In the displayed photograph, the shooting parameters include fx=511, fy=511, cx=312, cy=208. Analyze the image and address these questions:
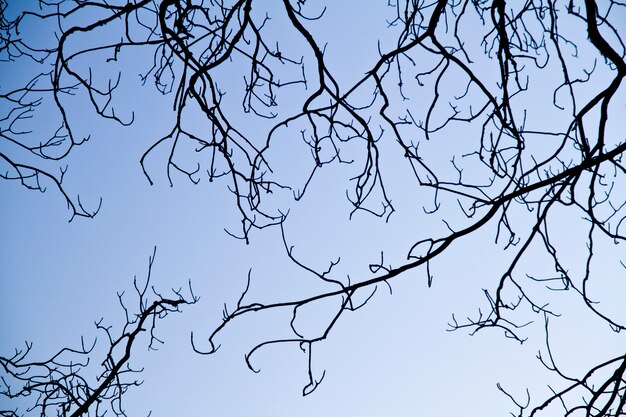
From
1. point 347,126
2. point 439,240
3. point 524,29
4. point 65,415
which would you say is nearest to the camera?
point 439,240

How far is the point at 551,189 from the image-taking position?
1.51 meters

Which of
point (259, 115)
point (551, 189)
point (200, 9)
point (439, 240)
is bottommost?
point (439, 240)

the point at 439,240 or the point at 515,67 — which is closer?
the point at 439,240

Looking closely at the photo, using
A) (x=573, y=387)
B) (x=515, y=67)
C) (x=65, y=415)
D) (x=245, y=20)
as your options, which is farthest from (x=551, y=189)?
(x=65, y=415)

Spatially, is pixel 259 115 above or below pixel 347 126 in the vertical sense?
above

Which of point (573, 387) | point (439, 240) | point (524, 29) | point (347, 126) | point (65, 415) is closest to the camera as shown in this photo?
point (439, 240)

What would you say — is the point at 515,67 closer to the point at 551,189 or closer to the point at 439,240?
the point at 551,189

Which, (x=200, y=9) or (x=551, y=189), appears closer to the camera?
(x=551, y=189)

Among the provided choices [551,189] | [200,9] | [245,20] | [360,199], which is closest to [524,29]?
[551,189]

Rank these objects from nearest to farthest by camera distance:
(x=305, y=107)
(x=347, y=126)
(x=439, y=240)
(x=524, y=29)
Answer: (x=439, y=240)
(x=305, y=107)
(x=347, y=126)
(x=524, y=29)

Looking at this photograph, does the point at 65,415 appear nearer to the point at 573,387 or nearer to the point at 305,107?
the point at 305,107

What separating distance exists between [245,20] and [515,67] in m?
0.87

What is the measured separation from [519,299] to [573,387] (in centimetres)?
37

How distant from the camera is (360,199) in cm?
173
